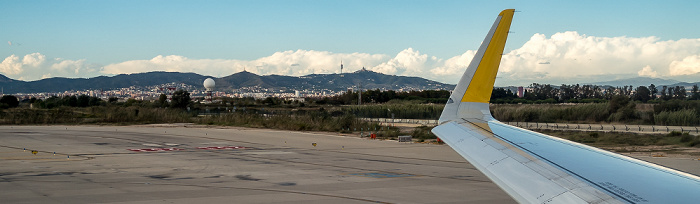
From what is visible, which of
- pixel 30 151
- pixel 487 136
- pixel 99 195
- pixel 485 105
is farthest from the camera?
pixel 30 151

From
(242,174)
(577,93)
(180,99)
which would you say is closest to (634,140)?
(242,174)

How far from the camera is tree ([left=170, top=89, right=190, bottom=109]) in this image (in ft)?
A: 265

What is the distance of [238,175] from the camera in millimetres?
16031

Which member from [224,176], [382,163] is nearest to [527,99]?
[382,163]

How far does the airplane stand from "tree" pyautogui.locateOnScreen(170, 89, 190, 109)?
3046 inches

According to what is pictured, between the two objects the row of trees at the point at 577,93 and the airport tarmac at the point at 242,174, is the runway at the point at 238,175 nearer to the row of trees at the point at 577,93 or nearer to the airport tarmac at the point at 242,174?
the airport tarmac at the point at 242,174

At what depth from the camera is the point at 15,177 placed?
1528 cm

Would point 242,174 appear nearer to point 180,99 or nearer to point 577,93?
point 180,99

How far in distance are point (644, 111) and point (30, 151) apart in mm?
43544

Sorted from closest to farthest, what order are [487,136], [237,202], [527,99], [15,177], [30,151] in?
[487,136] < [237,202] < [15,177] < [30,151] < [527,99]

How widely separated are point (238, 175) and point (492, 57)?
10.6m

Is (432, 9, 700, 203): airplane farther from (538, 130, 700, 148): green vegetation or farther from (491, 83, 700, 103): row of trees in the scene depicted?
(491, 83, 700, 103): row of trees

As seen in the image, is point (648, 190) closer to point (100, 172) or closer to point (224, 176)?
point (224, 176)

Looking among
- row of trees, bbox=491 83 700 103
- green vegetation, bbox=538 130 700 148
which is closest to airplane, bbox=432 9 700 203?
green vegetation, bbox=538 130 700 148
